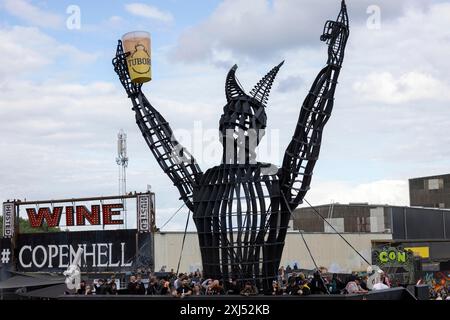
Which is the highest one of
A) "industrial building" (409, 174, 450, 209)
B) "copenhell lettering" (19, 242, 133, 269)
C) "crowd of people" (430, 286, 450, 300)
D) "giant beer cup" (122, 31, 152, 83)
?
"giant beer cup" (122, 31, 152, 83)

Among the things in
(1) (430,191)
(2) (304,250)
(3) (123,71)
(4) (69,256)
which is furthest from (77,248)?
(1) (430,191)

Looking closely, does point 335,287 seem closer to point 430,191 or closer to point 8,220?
point 8,220

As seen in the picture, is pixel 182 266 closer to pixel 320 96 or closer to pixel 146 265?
pixel 146 265

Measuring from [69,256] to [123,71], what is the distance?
73.2 feet

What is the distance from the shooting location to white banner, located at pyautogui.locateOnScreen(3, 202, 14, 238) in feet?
142

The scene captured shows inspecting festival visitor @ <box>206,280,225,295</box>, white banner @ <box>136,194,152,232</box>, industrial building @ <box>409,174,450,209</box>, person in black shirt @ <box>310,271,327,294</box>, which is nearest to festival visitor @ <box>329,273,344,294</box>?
person in black shirt @ <box>310,271,327,294</box>

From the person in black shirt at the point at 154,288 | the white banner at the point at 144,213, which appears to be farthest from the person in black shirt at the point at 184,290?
the white banner at the point at 144,213

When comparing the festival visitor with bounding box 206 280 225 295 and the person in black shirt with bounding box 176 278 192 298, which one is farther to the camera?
the festival visitor with bounding box 206 280 225 295

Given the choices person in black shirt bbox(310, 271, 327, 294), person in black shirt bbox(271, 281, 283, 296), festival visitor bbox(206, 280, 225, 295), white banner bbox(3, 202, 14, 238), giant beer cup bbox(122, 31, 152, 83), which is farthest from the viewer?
white banner bbox(3, 202, 14, 238)

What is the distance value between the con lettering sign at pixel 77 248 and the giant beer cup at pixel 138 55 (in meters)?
19.6

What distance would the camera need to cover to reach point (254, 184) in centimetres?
1833

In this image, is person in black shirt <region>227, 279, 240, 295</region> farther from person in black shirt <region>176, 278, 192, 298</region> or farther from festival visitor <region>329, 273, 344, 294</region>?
festival visitor <region>329, 273, 344, 294</region>

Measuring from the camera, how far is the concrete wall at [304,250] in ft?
129

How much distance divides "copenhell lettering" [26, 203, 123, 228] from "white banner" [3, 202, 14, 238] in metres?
1.10
